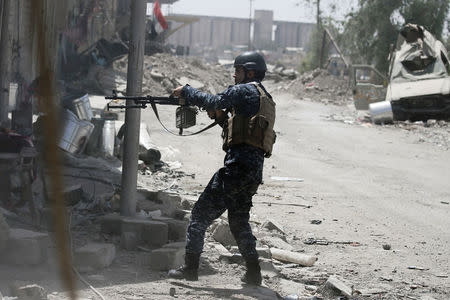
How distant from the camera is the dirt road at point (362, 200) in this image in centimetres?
671

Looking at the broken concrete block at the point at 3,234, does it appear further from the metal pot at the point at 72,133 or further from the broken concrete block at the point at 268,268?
the metal pot at the point at 72,133

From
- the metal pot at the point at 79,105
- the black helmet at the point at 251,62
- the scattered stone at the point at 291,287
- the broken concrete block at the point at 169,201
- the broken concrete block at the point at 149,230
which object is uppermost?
the black helmet at the point at 251,62

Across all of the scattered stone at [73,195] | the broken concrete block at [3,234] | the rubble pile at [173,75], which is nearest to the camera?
the broken concrete block at [3,234]

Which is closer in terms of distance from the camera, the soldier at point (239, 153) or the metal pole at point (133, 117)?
the soldier at point (239, 153)

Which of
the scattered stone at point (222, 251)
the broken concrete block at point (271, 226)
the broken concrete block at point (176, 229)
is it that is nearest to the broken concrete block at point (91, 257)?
the broken concrete block at point (176, 229)

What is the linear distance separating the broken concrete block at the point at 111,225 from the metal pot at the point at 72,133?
3.62 m

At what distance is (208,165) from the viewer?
12617 mm

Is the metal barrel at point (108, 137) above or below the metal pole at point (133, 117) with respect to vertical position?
below

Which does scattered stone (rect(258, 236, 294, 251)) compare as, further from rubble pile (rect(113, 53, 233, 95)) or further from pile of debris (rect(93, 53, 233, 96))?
rubble pile (rect(113, 53, 233, 95))

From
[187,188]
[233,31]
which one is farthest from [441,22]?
[233,31]

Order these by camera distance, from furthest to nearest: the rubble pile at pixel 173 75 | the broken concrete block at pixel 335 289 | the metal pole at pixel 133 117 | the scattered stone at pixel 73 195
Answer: the rubble pile at pixel 173 75 → the scattered stone at pixel 73 195 → the metal pole at pixel 133 117 → the broken concrete block at pixel 335 289

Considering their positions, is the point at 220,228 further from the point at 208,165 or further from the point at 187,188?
the point at 208,165

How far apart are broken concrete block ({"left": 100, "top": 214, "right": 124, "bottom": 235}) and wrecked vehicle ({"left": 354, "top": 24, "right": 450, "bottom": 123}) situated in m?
15.7

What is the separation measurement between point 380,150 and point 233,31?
112 metres
